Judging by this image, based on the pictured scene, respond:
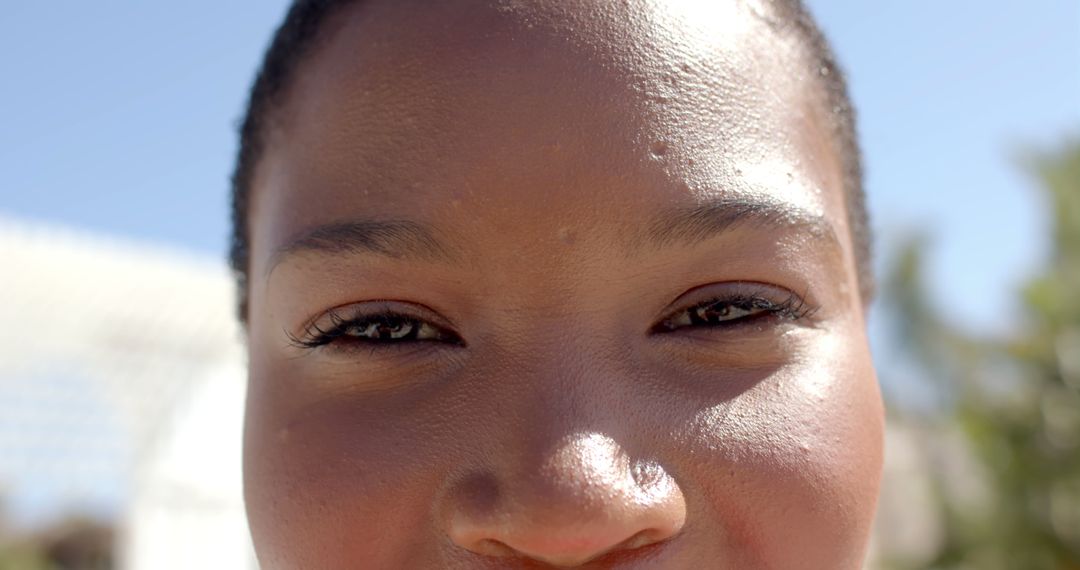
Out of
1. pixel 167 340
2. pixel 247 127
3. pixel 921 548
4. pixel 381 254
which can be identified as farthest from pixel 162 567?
pixel 921 548

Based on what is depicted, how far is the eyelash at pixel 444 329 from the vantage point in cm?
132

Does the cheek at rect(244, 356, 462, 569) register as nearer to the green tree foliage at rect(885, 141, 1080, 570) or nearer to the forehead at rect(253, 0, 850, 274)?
the forehead at rect(253, 0, 850, 274)

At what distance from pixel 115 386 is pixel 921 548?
12001 mm

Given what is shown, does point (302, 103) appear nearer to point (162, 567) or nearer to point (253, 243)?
point (253, 243)

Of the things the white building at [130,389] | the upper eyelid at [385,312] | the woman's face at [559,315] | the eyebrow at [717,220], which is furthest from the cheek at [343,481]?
the white building at [130,389]

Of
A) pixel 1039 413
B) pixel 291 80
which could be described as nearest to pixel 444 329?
pixel 291 80

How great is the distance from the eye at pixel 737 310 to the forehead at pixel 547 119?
14 centimetres

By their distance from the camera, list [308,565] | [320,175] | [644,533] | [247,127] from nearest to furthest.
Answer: [644,533] < [308,565] < [320,175] < [247,127]

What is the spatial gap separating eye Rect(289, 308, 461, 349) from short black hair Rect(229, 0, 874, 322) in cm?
44

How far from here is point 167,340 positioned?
31.9 ft

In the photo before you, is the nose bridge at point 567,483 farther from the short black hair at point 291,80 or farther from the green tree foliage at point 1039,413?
the green tree foliage at point 1039,413

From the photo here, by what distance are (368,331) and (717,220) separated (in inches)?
20.2

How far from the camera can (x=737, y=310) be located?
136cm

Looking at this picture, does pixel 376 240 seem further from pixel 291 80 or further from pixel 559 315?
pixel 291 80
